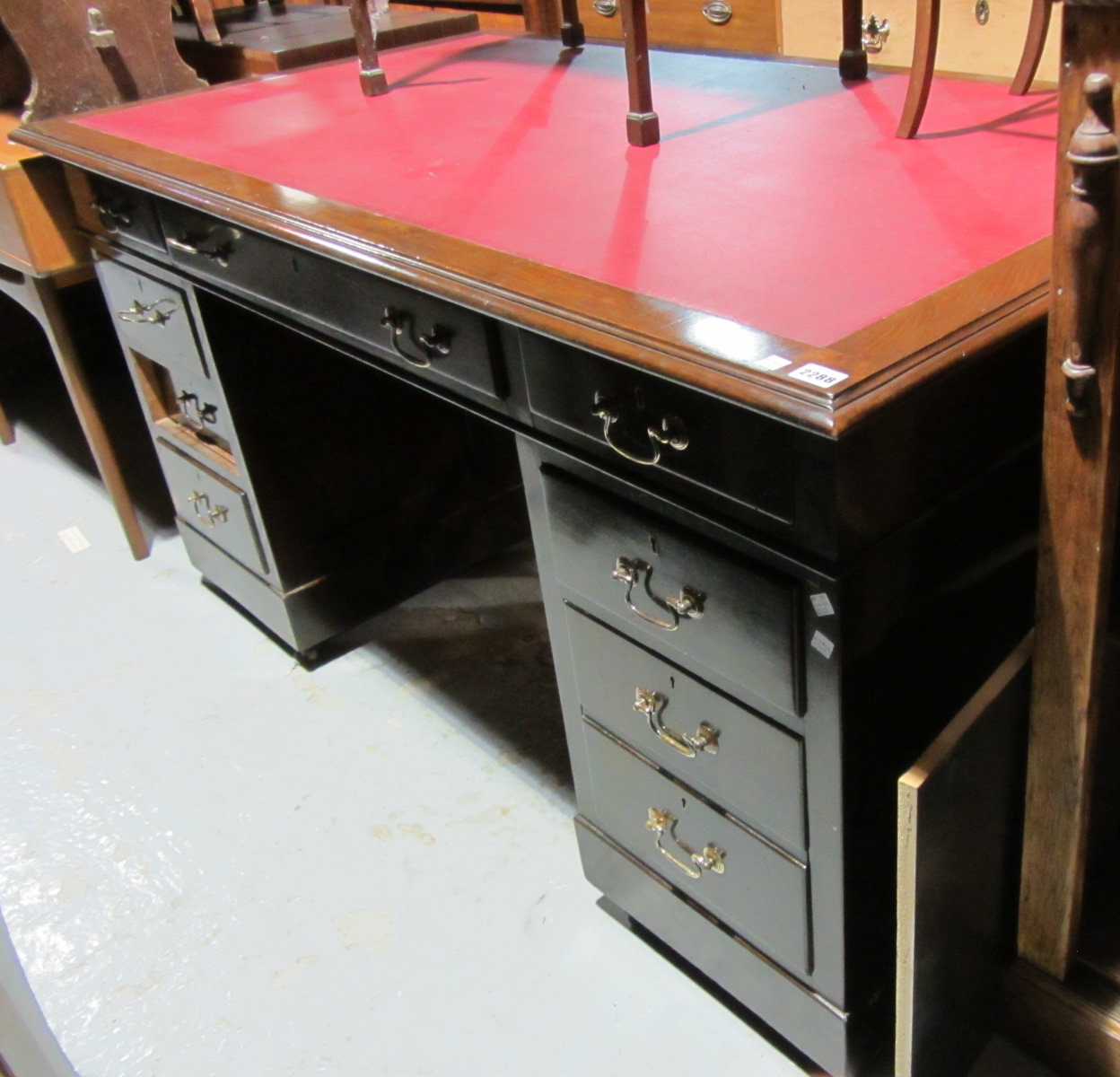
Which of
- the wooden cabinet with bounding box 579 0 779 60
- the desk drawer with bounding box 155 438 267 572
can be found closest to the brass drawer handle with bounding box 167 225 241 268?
the desk drawer with bounding box 155 438 267 572

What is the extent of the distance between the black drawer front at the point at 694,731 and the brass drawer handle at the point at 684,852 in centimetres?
7

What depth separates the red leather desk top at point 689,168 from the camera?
3.07 ft

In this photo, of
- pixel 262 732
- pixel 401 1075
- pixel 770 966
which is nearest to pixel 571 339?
pixel 770 966

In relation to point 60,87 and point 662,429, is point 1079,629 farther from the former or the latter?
point 60,87

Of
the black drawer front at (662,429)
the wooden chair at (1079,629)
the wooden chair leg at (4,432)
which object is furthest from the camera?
the wooden chair leg at (4,432)

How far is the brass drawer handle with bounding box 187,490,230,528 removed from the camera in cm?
190

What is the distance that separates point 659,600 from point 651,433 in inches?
7.0

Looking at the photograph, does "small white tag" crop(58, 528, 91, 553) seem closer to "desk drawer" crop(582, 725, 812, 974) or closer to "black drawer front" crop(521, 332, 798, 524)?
"desk drawer" crop(582, 725, 812, 974)

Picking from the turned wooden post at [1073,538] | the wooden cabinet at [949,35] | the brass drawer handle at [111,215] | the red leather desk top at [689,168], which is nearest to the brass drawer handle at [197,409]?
the brass drawer handle at [111,215]

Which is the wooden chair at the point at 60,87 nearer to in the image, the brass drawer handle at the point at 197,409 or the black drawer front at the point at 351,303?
the brass drawer handle at the point at 197,409

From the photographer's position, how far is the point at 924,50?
45.9 inches

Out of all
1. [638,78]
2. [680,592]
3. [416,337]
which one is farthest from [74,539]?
[680,592]

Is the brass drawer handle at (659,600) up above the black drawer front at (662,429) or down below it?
below

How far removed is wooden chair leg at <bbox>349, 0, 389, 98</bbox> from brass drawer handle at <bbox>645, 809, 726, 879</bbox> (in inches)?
43.2
